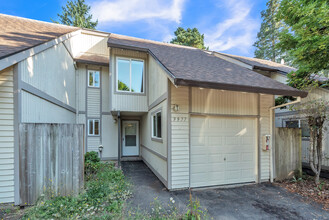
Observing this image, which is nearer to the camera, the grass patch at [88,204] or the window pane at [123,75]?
the grass patch at [88,204]

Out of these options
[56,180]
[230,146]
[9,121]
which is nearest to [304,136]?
[230,146]

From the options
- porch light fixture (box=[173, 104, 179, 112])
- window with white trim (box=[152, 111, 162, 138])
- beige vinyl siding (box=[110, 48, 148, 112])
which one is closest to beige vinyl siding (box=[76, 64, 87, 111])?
beige vinyl siding (box=[110, 48, 148, 112])

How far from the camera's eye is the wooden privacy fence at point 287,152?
553 cm

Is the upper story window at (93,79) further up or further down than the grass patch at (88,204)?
further up

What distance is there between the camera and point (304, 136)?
7.37 m

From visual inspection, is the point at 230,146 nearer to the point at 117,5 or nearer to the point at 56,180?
the point at 56,180

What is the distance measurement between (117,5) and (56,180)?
383 inches

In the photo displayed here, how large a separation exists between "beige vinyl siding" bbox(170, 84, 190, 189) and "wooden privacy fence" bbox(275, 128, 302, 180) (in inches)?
137

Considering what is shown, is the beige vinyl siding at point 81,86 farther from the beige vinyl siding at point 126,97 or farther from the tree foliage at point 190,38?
the tree foliage at point 190,38

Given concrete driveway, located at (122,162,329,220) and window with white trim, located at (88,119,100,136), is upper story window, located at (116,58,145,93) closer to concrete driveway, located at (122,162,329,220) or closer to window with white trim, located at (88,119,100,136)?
window with white trim, located at (88,119,100,136)

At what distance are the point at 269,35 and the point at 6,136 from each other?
2622 cm

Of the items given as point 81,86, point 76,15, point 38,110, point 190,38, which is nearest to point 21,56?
point 38,110

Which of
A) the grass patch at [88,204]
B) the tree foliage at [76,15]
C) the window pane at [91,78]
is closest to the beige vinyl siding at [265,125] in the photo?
the grass patch at [88,204]

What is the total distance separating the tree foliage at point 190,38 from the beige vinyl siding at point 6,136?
65.0 feet
